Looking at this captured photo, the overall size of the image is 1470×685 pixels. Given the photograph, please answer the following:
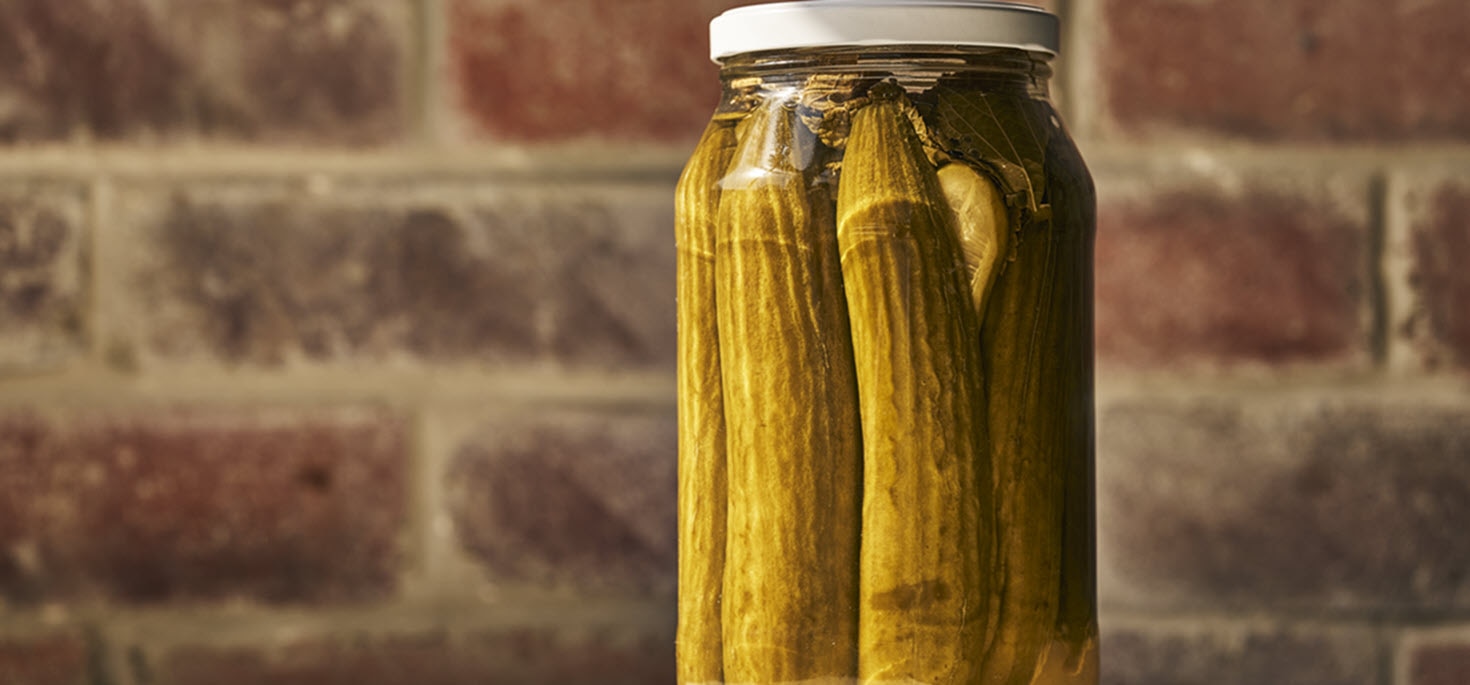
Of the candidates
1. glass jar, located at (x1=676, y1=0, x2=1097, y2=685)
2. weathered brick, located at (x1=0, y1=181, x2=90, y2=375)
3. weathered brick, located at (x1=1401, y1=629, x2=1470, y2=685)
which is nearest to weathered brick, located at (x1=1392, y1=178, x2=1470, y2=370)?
weathered brick, located at (x1=1401, y1=629, x2=1470, y2=685)

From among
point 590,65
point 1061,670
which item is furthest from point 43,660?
point 1061,670

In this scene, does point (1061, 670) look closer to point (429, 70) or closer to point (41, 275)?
point (429, 70)

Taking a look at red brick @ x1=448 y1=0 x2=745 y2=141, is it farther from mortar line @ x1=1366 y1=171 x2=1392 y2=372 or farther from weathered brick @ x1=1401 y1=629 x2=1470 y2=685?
weathered brick @ x1=1401 y1=629 x2=1470 y2=685

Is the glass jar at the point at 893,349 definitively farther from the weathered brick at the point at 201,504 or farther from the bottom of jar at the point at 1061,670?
the weathered brick at the point at 201,504

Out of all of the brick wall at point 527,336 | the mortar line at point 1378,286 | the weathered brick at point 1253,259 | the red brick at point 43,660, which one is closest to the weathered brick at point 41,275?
the brick wall at point 527,336

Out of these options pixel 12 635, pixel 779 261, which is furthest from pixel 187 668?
pixel 779 261

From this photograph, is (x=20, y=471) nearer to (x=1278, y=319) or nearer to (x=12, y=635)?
(x=12, y=635)
